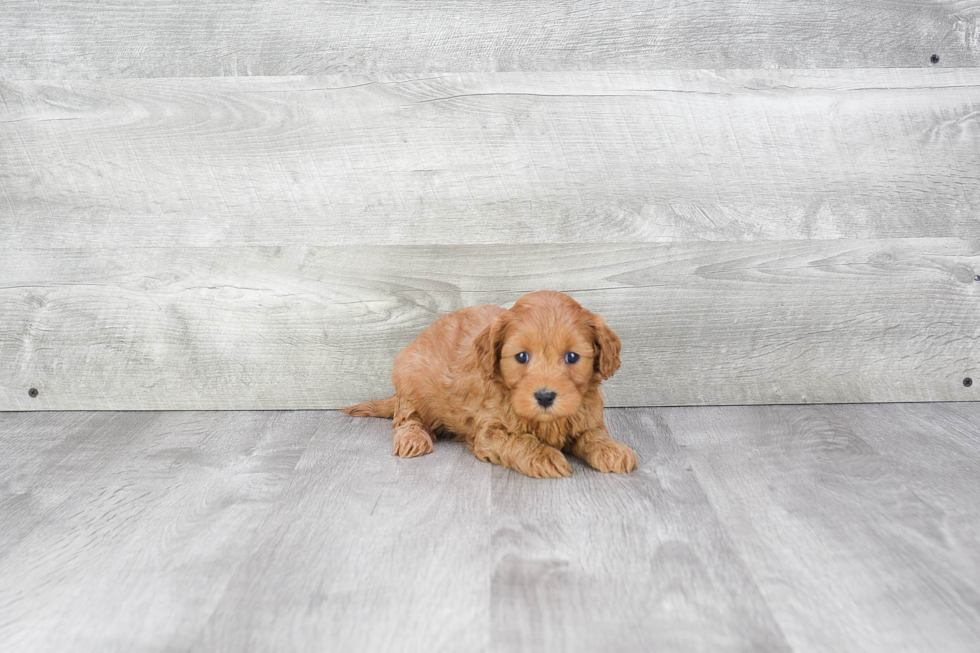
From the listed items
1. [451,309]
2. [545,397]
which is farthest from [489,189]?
[545,397]

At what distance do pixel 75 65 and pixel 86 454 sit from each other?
854 millimetres

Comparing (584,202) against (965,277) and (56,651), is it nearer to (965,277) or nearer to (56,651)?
(965,277)

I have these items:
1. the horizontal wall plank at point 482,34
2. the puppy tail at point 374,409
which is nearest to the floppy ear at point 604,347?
the puppy tail at point 374,409

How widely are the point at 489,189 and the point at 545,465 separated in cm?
68

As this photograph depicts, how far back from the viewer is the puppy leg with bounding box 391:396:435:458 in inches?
59.7

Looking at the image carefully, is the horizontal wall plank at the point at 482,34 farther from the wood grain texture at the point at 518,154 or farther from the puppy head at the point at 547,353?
the puppy head at the point at 547,353

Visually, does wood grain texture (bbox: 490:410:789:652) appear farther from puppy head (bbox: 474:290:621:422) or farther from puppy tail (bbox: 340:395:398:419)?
puppy tail (bbox: 340:395:398:419)

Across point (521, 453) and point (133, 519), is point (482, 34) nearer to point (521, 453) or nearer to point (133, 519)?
point (521, 453)

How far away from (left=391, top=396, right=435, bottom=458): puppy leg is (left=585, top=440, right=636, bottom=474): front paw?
32cm

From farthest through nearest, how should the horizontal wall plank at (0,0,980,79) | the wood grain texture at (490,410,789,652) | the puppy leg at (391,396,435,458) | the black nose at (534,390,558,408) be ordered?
the horizontal wall plank at (0,0,980,79) → the puppy leg at (391,396,435,458) → the black nose at (534,390,558,408) → the wood grain texture at (490,410,789,652)

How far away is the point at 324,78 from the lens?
1.75 metres

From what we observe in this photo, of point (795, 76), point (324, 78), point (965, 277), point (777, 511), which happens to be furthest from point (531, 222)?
point (965, 277)

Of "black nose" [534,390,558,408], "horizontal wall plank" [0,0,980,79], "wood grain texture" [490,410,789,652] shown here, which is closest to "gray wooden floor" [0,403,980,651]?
"wood grain texture" [490,410,789,652]

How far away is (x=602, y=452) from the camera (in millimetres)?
1407
